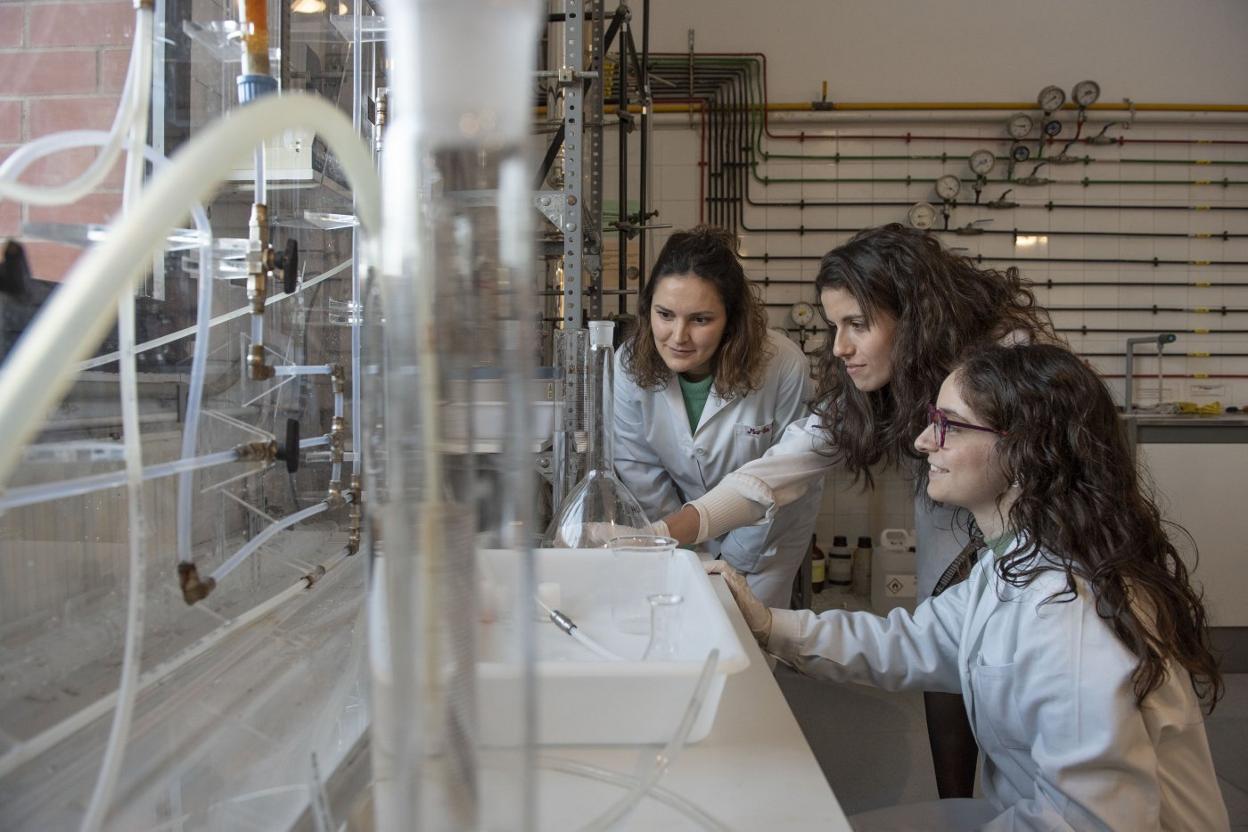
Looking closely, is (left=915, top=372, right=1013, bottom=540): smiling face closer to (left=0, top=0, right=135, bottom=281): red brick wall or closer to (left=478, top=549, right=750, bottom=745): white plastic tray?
(left=478, top=549, right=750, bottom=745): white plastic tray

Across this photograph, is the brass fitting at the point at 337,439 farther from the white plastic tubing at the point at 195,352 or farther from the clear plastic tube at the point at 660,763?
the clear plastic tube at the point at 660,763

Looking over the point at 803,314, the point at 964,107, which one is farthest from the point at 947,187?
the point at 803,314

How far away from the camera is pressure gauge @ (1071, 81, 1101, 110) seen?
3.97 m

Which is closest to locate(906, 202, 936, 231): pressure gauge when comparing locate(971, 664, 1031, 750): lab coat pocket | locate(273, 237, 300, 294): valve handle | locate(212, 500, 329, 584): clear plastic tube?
locate(971, 664, 1031, 750): lab coat pocket

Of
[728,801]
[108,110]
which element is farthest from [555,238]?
[728,801]

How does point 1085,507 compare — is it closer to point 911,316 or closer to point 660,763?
point 911,316

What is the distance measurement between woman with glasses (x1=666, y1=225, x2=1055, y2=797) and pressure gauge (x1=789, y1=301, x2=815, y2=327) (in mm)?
2460

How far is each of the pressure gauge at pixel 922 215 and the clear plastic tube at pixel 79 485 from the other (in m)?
3.90

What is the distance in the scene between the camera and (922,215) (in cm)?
403

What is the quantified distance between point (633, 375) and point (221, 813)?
148cm

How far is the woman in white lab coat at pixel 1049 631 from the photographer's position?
2.67ft

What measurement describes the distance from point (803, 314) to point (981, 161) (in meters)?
1.09

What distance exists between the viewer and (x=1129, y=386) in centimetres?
365

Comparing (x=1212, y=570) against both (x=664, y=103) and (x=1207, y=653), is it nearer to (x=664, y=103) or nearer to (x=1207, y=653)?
(x=1207, y=653)
